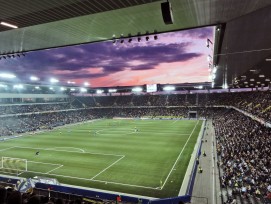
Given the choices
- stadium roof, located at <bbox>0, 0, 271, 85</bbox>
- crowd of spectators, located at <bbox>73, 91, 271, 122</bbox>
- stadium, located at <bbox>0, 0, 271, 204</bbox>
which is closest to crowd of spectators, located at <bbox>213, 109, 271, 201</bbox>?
stadium, located at <bbox>0, 0, 271, 204</bbox>

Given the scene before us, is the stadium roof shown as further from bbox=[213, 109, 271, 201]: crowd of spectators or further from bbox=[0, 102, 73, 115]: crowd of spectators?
bbox=[0, 102, 73, 115]: crowd of spectators

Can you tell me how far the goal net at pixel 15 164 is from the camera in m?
25.5

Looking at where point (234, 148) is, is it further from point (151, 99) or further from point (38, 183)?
point (151, 99)

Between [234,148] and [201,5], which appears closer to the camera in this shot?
[201,5]

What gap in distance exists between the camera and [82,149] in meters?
34.8

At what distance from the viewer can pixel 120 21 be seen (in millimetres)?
12641

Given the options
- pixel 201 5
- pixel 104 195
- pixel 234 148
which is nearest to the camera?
pixel 201 5

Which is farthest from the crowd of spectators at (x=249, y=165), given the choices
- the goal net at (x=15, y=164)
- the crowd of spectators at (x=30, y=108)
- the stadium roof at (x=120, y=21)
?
the crowd of spectators at (x=30, y=108)

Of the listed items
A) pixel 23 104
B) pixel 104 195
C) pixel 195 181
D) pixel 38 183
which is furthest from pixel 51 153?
pixel 23 104

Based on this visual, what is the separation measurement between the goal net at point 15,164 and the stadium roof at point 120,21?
1306cm

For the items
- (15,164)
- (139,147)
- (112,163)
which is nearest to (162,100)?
(139,147)

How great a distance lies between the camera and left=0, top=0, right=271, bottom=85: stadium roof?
762cm

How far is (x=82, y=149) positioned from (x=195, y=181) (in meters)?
19.1

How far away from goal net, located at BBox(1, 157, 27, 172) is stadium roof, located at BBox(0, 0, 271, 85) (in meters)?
13.1
